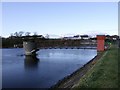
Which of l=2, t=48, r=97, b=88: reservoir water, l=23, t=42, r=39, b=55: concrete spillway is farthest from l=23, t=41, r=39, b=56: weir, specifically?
l=2, t=48, r=97, b=88: reservoir water

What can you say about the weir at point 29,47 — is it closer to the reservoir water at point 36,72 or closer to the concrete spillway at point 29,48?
the concrete spillway at point 29,48

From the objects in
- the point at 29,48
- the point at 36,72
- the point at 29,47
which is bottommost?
the point at 36,72

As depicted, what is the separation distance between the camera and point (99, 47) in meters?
82.4

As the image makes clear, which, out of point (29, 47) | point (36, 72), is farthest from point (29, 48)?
point (36, 72)

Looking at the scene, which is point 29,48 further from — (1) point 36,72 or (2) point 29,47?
(1) point 36,72

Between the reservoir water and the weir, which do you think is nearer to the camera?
the reservoir water

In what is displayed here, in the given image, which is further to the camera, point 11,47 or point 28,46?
point 11,47

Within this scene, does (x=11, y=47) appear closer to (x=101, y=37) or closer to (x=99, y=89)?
(x=101, y=37)

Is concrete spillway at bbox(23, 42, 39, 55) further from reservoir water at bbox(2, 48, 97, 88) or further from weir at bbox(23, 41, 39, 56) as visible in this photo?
reservoir water at bbox(2, 48, 97, 88)

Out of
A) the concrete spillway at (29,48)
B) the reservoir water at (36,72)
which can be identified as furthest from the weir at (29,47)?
the reservoir water at (36,72)

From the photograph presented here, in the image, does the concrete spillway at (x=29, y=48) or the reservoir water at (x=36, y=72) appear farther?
the concrete spillway at (x=29, y=48)

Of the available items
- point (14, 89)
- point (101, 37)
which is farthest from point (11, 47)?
point (14, 89)

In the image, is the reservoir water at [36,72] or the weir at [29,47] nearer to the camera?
the reservoir water at [36,72]

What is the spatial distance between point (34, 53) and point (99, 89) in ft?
238
